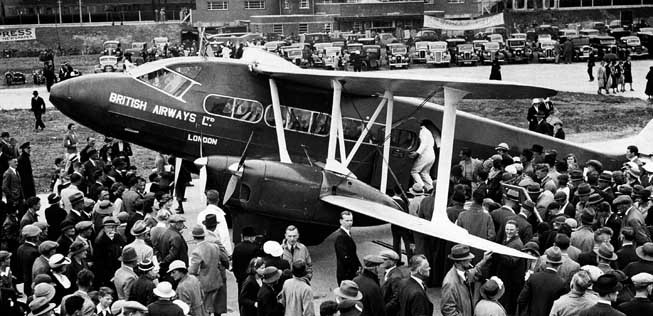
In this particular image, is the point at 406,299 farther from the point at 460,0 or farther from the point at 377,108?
the point at 460,0

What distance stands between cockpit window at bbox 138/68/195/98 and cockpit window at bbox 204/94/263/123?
0.58 meters

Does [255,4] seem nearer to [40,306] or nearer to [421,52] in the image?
[421,52]

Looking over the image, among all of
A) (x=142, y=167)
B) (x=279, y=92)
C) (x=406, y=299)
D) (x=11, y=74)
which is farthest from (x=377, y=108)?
(x=11, y=74)

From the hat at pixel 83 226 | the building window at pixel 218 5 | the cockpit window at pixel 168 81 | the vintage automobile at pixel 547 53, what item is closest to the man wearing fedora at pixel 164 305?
the hat at pixel 83 226

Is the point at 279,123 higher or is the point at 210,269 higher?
the point at 279,123

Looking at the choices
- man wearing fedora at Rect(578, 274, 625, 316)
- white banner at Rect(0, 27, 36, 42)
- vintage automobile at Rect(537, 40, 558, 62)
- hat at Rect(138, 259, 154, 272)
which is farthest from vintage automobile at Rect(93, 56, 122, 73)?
man wearing fedora at Rect(578, 274, 625, 316)

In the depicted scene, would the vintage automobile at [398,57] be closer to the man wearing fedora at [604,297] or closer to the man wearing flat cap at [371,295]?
the man wearing flat cap at [371,295]

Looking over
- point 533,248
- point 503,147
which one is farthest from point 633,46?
point 533,248

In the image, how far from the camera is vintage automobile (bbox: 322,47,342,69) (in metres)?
50.0

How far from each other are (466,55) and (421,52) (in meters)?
2.86

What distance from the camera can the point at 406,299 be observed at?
33.1 ft

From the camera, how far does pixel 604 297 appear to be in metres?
9.16

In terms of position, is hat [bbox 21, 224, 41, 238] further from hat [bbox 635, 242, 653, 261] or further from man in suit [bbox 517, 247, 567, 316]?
hat [bbox 635, 242, 653, 261]

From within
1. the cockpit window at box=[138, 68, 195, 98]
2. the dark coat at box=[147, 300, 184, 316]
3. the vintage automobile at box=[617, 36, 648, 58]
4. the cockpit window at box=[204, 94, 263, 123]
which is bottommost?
the dark coat at box=[147, 300, 184, 316]
